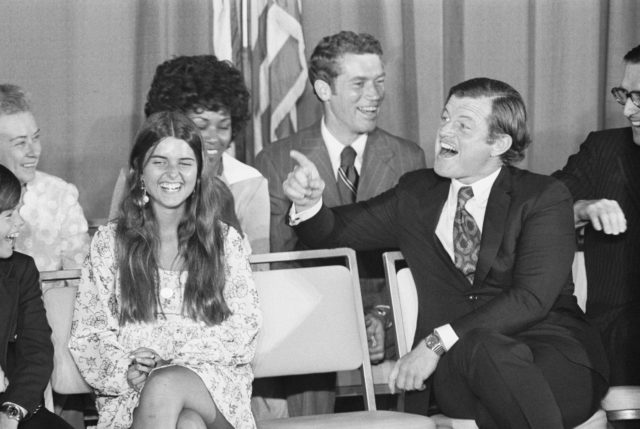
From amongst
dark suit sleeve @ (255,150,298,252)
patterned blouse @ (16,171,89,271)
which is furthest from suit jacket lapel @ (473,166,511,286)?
patterned blouse @ (16,171,89,271)

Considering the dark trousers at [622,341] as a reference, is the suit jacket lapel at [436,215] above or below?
above

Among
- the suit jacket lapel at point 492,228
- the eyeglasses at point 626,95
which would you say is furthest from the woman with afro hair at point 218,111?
the eyeglasses at point 626,95

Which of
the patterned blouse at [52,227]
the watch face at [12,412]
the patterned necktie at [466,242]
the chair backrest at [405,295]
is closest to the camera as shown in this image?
the watch face at [12,412]

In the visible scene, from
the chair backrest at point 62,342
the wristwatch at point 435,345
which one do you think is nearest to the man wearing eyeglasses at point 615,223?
the wristwatch at point 435,345

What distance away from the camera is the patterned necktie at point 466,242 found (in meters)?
3.25

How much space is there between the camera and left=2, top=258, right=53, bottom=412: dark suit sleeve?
9.58ft

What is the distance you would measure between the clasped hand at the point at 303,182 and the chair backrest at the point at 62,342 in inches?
28.4

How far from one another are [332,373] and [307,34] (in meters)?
1.60

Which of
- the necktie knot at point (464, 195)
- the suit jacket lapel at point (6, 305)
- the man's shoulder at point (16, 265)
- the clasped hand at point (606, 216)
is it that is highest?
the necktie knot at point (464, 195)

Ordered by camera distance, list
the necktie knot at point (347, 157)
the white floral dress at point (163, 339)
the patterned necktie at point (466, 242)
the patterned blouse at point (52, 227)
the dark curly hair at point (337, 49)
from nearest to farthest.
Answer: the white floral dress at point (163, 339) < the patterned necktie at point (466, 242) < the patterned blouse at point (52, 227) < the necktie knot at point (347, 157) < the dark curly hair at point (337, 49)

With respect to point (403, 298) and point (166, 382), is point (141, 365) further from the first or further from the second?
point (403, 298)

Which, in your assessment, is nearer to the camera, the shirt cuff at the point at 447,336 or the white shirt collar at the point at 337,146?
the shirt cuff at the point at 447,336

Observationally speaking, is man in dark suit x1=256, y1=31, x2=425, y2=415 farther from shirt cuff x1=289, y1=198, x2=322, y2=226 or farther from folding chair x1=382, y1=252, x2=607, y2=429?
shirt cuff x1=289, y1=198, x2=322, y2=226

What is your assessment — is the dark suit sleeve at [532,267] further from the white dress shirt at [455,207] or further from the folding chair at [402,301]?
the folding chair at [402,301]
